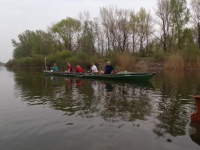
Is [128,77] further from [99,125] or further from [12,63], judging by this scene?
[12,63]

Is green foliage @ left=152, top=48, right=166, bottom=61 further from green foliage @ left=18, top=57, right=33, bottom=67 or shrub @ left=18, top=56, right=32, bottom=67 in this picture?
shrub @ left=18, top=56, right=32, bottom=67

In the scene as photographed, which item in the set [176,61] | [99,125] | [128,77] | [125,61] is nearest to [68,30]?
[125,61]

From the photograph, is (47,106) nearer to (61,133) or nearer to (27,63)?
(61,133)

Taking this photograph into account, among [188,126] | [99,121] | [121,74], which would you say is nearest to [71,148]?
[99,121]

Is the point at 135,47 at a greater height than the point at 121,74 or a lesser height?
greater

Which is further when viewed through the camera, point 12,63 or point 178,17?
point 12,63

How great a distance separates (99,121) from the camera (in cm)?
598

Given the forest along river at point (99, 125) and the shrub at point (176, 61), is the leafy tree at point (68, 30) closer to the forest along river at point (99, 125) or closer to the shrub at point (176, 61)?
the shrub at point (176, 61)

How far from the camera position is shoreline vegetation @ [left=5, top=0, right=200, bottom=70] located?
30906 millimetres

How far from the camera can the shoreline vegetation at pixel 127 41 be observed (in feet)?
101

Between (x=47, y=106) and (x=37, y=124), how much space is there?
2.10 meters

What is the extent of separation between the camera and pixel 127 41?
42312 mm

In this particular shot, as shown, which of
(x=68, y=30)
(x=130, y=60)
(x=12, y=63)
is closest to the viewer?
(x=130, y=60)

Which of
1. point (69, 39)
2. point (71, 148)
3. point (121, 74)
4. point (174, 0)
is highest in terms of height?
point (174, 0)
